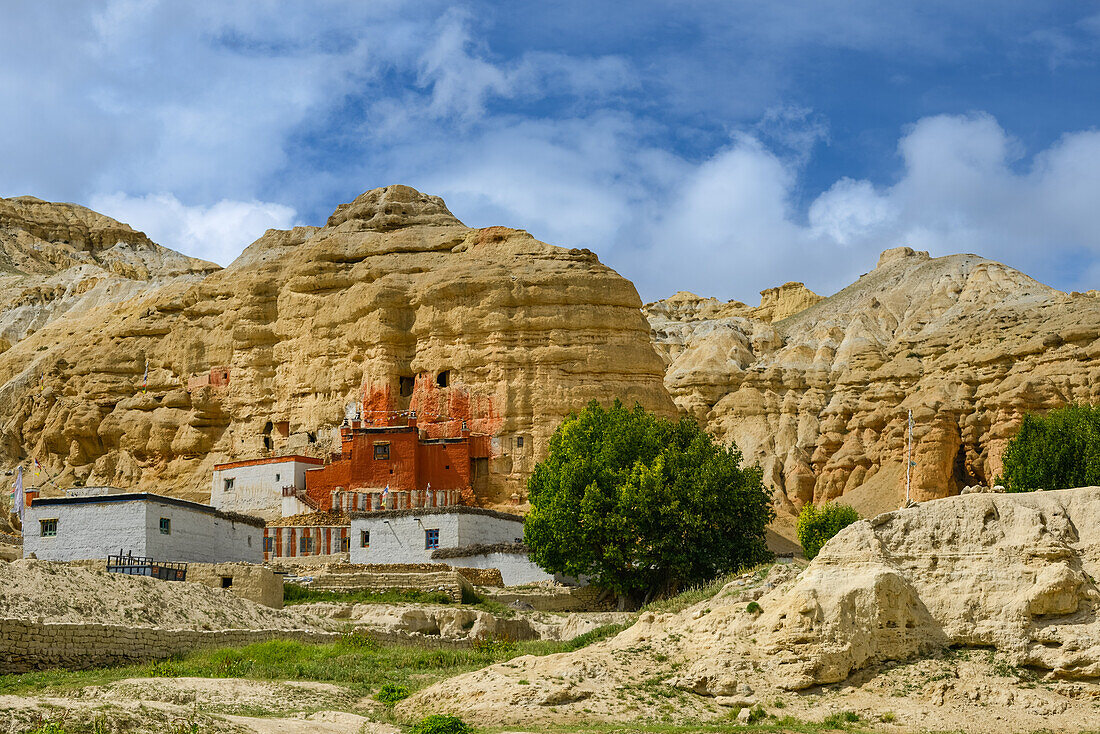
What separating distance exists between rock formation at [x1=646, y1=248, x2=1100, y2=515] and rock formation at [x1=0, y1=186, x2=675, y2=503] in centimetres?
1685

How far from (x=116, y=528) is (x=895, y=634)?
2626 centimetres

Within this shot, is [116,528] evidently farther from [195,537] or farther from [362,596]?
[362,596]

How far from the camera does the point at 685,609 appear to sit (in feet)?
80.2

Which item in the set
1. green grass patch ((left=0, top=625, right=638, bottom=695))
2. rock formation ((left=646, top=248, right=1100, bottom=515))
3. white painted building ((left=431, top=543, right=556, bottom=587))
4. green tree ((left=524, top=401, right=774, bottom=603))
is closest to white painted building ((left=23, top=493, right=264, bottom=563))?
white painted building ((left=431, top=543, right=556, bottom=587))

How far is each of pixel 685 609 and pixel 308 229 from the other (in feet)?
196

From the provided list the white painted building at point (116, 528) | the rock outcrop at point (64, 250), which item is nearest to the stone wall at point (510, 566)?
the white painted building at point (116, 528)

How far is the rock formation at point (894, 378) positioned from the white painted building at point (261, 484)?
103 ft

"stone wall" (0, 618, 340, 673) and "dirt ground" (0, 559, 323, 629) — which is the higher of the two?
"dirt ground" (0, 559, 323, 629)

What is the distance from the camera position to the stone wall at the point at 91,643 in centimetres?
2298

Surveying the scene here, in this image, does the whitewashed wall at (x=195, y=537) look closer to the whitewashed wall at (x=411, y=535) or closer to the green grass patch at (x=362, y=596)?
the whitewashed wall at (x=411, y=535)

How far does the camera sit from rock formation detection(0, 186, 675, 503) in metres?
65.6

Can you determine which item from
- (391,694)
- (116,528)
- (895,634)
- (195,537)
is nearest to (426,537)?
(195,537)

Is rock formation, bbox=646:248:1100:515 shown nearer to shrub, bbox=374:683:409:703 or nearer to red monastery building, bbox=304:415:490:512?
red monastery building, bbox=304:415:490:512

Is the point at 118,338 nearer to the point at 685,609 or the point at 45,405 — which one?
the point at 45,405
